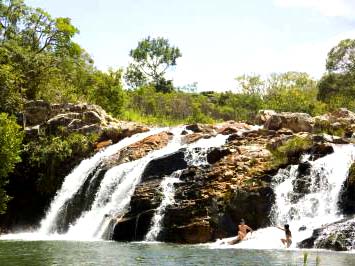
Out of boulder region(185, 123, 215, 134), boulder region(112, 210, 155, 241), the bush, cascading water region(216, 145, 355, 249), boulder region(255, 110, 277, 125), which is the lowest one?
boulder region(112, 210, 155, 241)

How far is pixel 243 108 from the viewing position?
70.9m

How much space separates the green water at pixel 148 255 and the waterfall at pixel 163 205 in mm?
2471

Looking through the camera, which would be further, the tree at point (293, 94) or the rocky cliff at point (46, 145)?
the tree at point (293, 94)

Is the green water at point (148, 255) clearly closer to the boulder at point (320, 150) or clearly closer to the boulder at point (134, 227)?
the boulder at point (134, 227)

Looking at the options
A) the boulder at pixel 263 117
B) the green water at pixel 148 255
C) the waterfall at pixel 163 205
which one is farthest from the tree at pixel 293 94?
the green water at pixel 148 255

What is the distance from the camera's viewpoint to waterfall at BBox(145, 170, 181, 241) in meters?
25.3

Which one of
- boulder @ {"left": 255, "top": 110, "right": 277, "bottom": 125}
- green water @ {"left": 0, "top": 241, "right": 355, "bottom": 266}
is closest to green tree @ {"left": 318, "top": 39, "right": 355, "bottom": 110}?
boulder @ {"left": 255, "top": 110, "right": 277, "bottom": 125}

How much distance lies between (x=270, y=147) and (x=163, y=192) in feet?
19.7

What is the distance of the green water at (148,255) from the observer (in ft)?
54.4

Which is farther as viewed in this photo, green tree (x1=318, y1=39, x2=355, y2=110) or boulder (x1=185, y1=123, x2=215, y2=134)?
green tree (x1=318, y1=39, x2=355, y2=110)

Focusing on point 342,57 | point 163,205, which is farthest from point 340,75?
point 163,205

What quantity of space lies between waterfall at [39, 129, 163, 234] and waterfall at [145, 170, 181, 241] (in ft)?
21.8

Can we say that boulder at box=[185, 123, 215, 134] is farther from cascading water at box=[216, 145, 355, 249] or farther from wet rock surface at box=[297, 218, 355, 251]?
wet rock surface at box=[297, 218, 355, 251]

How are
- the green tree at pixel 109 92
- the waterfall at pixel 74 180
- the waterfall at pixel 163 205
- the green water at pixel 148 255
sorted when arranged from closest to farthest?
the green water at pixel 148 255
the waterfall at pixel 163 205
the waterfall at pixel 74 180
the green tree at pixel 109 92
